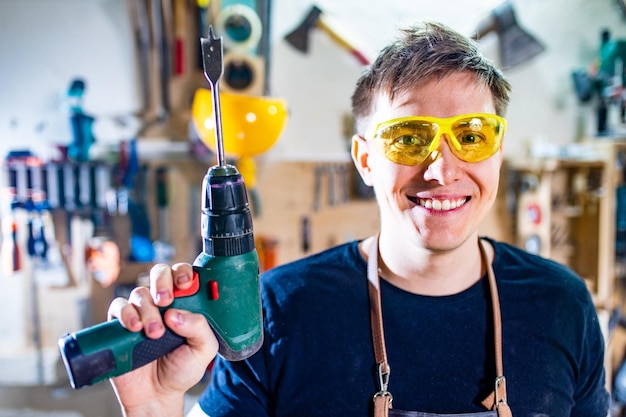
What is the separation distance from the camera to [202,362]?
725 mm

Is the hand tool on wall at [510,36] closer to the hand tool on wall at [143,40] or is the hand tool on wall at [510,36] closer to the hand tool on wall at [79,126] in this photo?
the hand tool on wall at [143,40]

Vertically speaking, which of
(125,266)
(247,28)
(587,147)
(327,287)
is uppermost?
(247,28)

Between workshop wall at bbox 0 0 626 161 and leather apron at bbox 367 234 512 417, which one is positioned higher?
workshop wall at bbox 0 0 626 161

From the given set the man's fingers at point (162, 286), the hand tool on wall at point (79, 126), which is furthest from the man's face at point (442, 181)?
the hand tool on wall at point (79, 126)

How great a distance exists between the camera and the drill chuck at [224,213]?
0.66m

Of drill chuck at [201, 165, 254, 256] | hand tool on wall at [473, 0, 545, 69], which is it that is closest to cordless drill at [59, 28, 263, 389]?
drill chuck at [201, 165, 254, 256]

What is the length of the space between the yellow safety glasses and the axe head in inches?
47.2

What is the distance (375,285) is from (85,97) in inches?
57.4

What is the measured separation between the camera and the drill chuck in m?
0.66

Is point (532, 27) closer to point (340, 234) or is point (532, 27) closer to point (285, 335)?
point (340, 234)

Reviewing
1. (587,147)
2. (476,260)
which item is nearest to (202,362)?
(476,260)

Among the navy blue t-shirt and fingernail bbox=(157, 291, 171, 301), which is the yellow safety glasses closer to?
the navy blue t-shirt

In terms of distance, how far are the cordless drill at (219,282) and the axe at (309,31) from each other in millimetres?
1396

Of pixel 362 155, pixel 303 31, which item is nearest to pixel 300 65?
pixel 303 31
